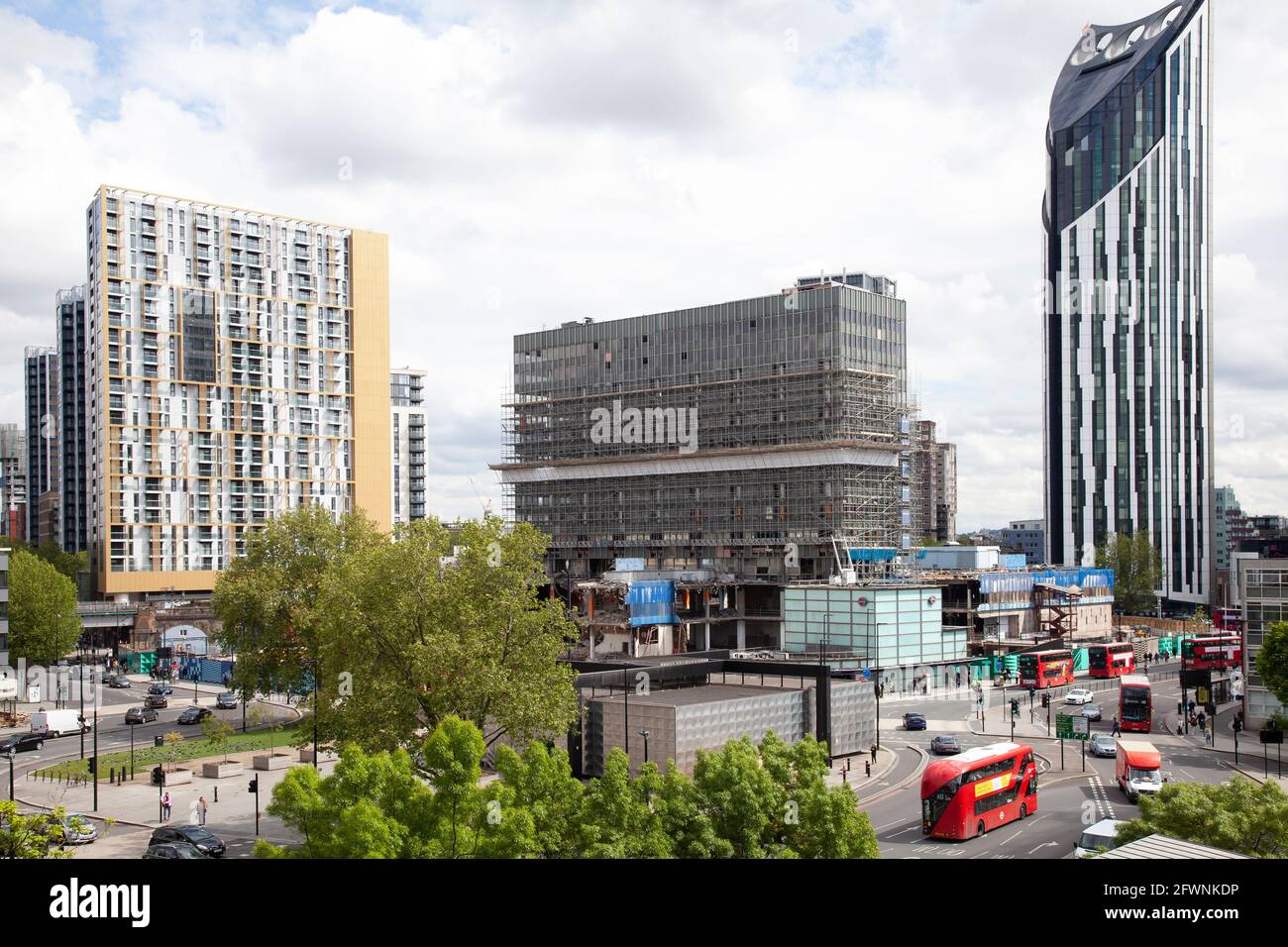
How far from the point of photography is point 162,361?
113 m

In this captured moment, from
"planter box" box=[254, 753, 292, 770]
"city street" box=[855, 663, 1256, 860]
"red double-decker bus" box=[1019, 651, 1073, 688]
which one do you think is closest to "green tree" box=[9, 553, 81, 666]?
"planter box" box=[254, 753, 292, 770]

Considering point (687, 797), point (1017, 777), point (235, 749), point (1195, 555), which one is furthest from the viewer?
point (1195, 555)

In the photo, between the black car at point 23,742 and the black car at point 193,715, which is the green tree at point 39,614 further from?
the black car at point 23,742

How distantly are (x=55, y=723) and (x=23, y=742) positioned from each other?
459 cm

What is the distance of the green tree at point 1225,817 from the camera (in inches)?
844

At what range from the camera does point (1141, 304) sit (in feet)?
511

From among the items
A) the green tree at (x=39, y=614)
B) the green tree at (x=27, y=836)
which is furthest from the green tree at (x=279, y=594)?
the green tree at (x=27, y=836)

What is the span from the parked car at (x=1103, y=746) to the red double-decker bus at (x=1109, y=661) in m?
32.0

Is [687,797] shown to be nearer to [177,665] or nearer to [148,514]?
[177,665]

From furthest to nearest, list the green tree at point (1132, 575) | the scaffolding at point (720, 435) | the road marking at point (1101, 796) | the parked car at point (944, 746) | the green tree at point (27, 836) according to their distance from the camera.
→ the green tree at point (1132, 575) → the scaffolding at point (720, 435) → the parked car at point (944, 746) → the road marking at point (1101, 796) → the green tree at point (27, 836)
